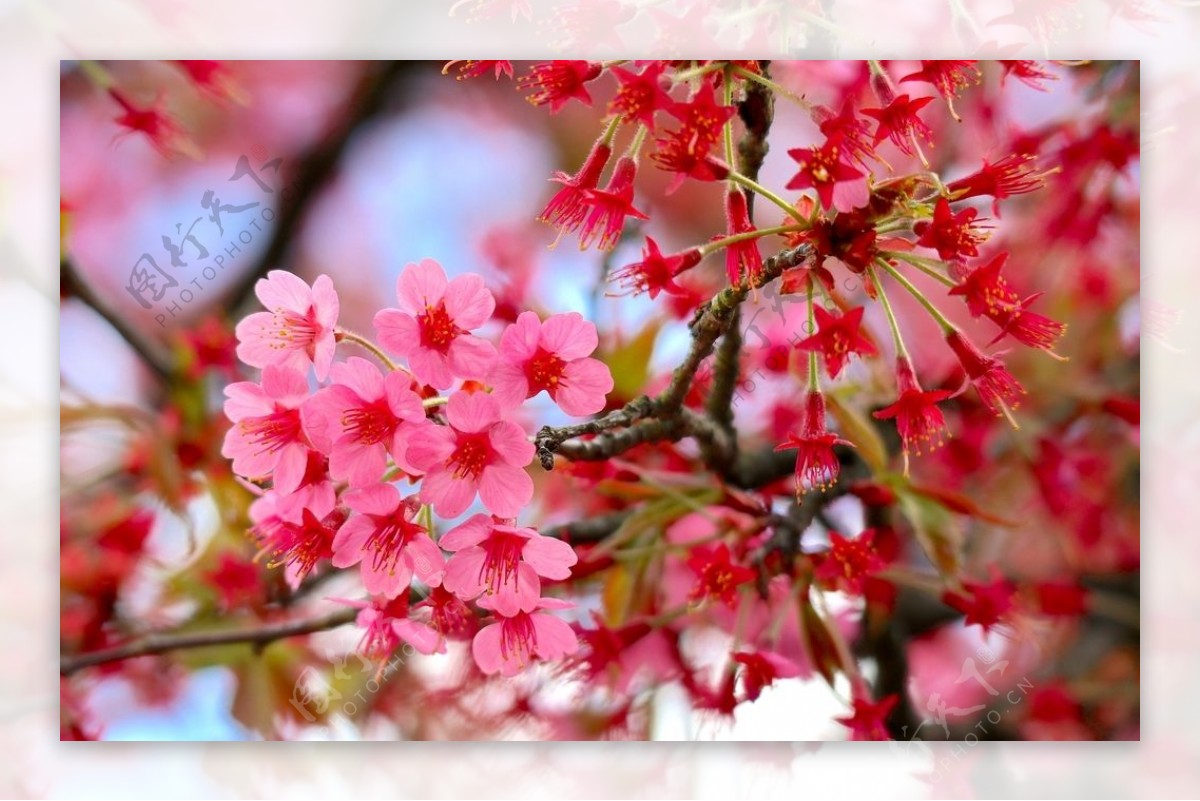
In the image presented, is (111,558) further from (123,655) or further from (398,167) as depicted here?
(398,167)

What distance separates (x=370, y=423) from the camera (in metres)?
0.97

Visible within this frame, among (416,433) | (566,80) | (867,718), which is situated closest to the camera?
(416,433)

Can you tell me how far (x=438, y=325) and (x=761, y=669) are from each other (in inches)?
22.0

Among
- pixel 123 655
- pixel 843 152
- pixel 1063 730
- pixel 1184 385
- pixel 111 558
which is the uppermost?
pixel 843 152

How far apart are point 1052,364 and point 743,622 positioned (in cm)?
51

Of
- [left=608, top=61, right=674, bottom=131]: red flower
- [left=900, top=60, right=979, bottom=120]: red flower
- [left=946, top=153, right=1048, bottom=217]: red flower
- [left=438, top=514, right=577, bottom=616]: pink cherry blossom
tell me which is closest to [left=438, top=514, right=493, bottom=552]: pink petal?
[left=438, top=514, right=577, bottom=616]: pink cherry blossom

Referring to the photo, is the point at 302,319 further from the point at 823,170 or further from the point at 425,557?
the point at 823,170

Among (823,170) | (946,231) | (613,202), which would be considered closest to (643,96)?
(613,202)

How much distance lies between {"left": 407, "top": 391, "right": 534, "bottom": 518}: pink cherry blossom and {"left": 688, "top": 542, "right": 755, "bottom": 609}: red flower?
33 cm

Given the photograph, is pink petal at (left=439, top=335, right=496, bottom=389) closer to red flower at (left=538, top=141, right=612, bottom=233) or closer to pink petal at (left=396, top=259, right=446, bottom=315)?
pink petal at (left=396, top=259, right=446, bottom=315)

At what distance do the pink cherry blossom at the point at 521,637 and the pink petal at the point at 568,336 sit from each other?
0.26 m

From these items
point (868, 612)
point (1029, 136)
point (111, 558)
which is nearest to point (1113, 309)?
point (1029, 136)

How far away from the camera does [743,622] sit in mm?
1322

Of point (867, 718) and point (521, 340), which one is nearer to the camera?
point (521, 340)
